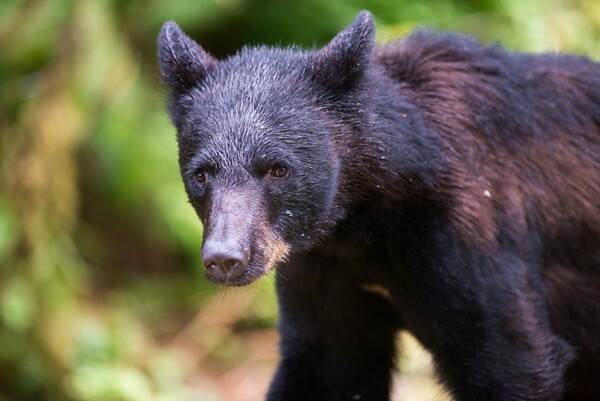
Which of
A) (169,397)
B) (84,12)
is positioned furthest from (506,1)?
(169,397)

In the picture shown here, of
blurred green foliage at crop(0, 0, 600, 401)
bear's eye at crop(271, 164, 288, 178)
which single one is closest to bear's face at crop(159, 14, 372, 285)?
bear's eye at crop(271, 164, 288, 178)

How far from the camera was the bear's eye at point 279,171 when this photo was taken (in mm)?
4574

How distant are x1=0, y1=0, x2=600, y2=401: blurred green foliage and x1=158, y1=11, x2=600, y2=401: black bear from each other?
241 cm

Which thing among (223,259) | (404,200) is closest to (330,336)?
(404,200)

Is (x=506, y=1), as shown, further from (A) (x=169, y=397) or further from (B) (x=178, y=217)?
(A) (x=169, y=397)

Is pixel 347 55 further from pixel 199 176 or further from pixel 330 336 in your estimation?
pixel 330 336

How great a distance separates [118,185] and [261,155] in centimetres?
643

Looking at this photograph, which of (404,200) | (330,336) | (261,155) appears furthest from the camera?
(330,336)

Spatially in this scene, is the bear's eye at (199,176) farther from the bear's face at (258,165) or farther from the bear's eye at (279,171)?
the bear's eye at (279,171)

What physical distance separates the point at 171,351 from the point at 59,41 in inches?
130

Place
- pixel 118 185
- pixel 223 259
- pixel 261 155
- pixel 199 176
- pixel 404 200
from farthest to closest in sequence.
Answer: pixel 118 185
pixel 404 200
pixel 199 176
pixel 261 155
pixel 223 259

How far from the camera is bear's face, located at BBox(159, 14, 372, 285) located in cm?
443

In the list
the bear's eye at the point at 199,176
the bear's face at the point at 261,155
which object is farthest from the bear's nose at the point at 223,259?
the bear's eye at the point at 199,176

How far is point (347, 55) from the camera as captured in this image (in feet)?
15.6
